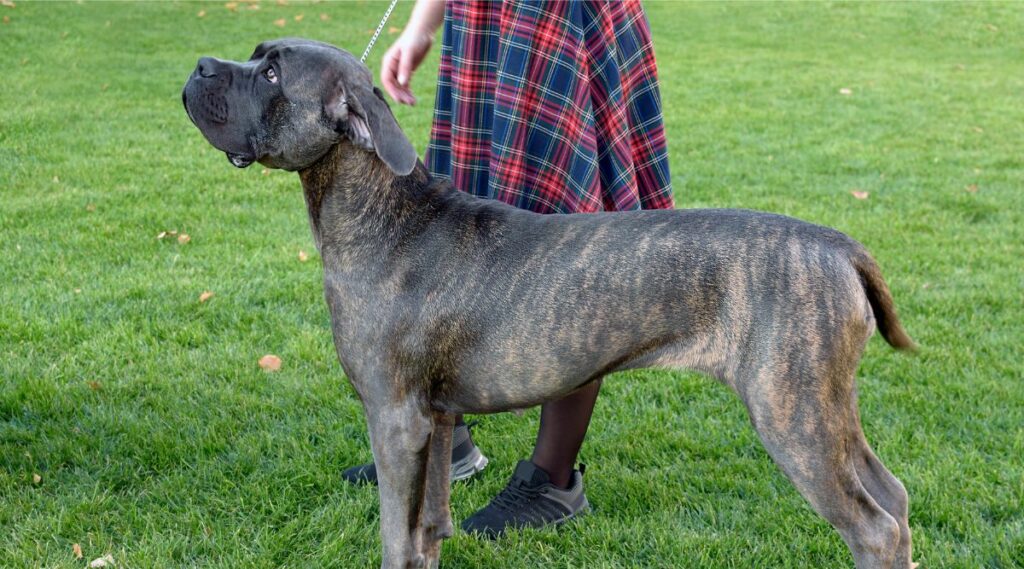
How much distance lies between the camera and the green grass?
11.6 ft

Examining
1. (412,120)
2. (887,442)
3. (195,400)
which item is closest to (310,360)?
(195,400)

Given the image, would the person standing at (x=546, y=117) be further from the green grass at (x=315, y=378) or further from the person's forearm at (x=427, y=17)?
the green grass at (x=315, y=378)

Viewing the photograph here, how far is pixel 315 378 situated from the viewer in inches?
185

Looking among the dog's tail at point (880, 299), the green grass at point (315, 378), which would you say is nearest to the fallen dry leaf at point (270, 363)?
the green grass at point (315, 378)

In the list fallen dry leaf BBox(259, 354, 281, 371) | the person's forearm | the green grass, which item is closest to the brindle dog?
the person's forearm

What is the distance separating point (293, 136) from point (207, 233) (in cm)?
409

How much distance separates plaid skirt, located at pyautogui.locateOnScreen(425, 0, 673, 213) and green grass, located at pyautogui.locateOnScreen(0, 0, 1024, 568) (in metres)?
1.21

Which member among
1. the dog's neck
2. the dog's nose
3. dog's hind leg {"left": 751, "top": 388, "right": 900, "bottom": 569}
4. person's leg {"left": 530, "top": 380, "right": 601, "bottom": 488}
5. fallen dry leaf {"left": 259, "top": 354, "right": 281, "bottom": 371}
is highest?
the dog's nose

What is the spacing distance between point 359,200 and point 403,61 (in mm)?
660

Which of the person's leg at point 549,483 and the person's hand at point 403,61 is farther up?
the person's hand at point 403,61

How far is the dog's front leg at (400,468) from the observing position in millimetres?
2914

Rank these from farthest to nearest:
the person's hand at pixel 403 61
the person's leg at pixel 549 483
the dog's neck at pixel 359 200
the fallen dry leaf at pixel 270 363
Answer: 1. the fallen dry leaf at pixel 270 363
2. the person's leg at pixel 549 483
3. the person's hand at pixel 403 61
4. the dog's neck at pixel 359 200

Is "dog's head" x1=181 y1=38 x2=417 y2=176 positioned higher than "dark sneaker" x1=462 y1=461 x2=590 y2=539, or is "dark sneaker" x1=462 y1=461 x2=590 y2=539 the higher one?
"dog's head" x1=181 y1=38 x2=417 y2=176

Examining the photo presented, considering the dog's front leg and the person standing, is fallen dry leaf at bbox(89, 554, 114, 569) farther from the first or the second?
the person standing
